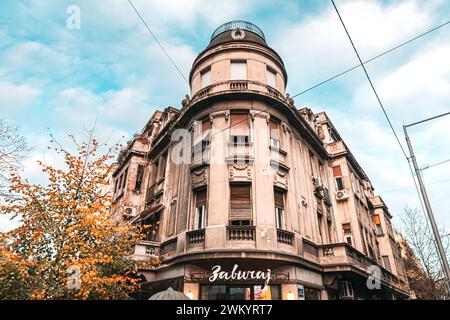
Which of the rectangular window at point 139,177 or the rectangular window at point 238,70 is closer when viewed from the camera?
the rectangular window at point 238,70

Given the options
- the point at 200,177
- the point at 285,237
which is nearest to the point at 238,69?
the point at 200,177

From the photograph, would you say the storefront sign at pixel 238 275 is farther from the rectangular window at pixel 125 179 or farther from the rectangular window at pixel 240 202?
the rectangular window at pixel 125 179

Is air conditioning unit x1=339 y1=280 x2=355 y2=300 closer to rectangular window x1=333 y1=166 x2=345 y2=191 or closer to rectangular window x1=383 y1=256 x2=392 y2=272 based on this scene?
rectangular window x1=333 y1=166 x2=345 y2=191

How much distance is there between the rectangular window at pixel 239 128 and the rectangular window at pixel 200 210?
3045 mm

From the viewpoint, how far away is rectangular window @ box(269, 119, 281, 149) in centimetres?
1418

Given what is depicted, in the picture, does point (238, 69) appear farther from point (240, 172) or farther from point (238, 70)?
point (240, 172)

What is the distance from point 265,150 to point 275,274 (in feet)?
18.3

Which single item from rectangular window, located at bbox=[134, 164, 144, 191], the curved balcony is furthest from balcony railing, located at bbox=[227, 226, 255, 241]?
rectangular window, located at bbox=[134, 164, 144, 191]

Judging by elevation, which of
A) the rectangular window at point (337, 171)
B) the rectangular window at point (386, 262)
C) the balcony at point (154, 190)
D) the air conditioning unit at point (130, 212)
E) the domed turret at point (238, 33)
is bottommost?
the rectangular window at point (386, 262)

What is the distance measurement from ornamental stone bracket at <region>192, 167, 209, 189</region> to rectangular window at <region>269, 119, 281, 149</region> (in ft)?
11.9

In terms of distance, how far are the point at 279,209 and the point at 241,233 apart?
2.65m

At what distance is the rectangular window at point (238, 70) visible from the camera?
15.6 metres

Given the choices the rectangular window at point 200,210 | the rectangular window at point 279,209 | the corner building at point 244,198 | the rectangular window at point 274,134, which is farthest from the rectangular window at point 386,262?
the rectangular window at point 200,210
